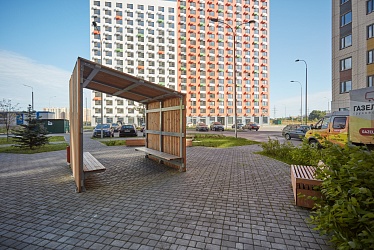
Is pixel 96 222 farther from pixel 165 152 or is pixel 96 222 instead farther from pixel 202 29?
pixel 202 29

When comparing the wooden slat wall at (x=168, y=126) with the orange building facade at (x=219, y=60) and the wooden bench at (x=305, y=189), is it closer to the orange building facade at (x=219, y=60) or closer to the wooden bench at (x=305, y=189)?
the wooden bench at (x=305, y=189)

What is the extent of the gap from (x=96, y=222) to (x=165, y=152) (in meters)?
4.95

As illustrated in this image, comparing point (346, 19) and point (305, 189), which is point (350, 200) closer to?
point (305, 189)

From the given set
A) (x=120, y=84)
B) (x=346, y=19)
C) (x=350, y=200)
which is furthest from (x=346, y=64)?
(x=350, y=200)

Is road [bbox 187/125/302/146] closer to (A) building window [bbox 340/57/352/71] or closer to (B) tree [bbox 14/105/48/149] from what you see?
(A) building window [bbox 340/57/352/71]

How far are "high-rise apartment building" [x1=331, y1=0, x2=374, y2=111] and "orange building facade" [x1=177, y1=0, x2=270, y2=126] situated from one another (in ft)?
150

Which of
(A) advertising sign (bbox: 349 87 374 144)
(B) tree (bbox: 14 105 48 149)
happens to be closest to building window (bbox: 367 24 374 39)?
(A) advertising sign (bbox: 349 87 374 144)

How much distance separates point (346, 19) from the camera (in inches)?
1089

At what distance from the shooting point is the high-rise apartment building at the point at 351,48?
81.6 ft

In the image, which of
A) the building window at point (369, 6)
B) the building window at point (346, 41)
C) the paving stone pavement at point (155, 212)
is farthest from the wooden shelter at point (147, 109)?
the building window at point (346, 41)

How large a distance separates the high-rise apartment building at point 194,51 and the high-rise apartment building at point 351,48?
4513cm

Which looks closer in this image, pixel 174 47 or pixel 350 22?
pixel 350 22

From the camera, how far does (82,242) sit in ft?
10.1

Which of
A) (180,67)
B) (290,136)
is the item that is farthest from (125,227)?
(180,67)
